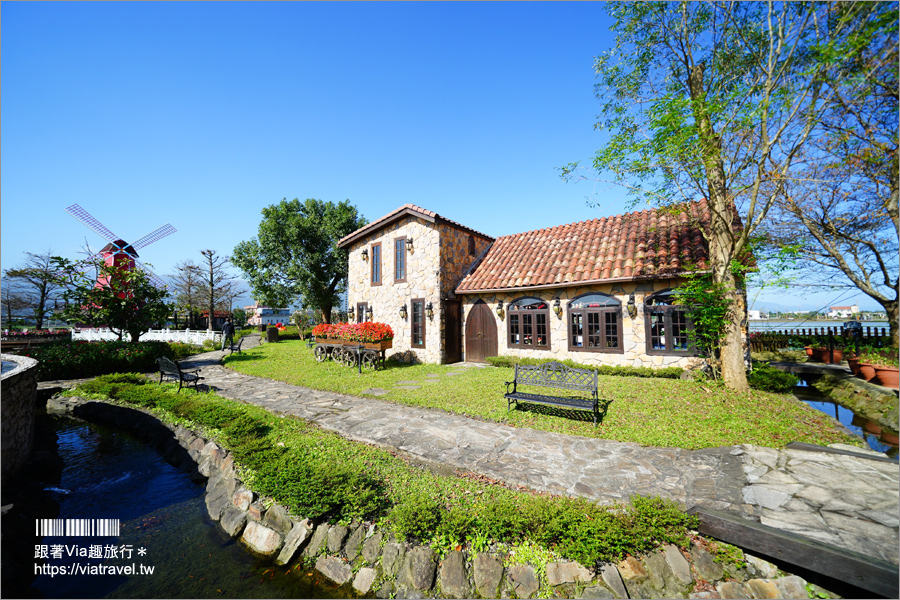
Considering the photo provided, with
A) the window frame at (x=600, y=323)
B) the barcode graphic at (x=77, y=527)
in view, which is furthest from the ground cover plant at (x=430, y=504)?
the window frame at (x=600, y=323)

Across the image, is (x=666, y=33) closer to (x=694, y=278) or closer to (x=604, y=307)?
(x=694, y=278)

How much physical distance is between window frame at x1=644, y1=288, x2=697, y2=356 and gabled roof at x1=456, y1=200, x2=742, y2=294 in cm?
106

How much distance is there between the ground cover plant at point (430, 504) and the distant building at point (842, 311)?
8846 millimetres

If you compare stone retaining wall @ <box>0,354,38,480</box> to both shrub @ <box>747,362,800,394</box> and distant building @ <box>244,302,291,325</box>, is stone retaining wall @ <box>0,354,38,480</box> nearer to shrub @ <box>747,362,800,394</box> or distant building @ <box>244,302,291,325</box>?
shrub @ <box>747,362,800,394</box>

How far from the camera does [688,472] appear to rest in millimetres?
4648

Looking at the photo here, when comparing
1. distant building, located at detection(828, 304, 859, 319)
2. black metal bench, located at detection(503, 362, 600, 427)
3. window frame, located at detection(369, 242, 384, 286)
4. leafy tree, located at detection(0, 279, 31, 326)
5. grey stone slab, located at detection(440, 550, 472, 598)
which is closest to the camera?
grey stone slab, located at detection(440, 550, 472, 598)

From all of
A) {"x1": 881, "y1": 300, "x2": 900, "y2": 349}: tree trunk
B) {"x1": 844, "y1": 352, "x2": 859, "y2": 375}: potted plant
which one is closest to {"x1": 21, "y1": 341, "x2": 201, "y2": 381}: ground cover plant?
{"x1": 881, "y1": 300, "x2": 900, "y2": 349}: tree trunk

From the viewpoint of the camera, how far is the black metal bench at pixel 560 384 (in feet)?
21.5

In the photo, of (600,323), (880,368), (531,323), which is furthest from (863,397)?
(531,323)

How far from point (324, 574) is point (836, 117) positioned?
10426 millimetres

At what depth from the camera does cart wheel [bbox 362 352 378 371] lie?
13643mm

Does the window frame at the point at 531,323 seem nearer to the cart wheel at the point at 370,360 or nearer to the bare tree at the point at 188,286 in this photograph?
the cart wheel at the point at 370,360

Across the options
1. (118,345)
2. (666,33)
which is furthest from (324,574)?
(118,345)

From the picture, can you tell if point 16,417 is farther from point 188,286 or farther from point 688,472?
point 188,286
